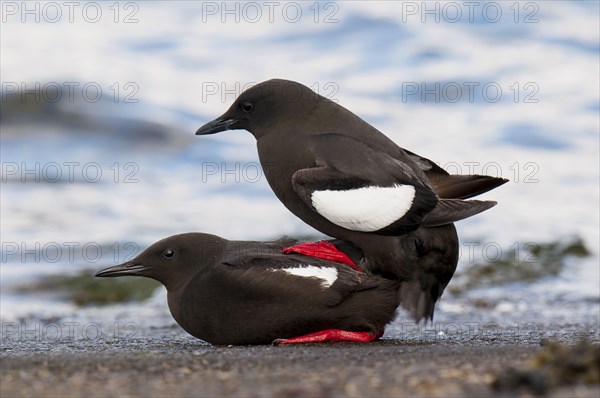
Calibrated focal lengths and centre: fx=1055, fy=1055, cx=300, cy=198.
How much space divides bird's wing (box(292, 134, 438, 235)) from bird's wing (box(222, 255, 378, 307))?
0.32 meters

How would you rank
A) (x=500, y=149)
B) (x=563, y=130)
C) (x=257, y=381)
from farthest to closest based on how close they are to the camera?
1. (x=563, y=130)
2. (x=500, y=149)
3. (x=257, y=381)

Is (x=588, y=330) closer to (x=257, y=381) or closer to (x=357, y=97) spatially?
(x=257, y=381)

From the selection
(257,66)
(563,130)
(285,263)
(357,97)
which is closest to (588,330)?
(285,263)

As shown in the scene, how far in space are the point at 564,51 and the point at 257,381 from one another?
746 inches

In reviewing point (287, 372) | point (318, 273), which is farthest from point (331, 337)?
point (287, 372)

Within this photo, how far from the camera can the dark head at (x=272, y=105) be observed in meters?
7.08

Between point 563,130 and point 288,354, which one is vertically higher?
point 563,130

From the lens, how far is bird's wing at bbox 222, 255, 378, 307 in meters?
6.53

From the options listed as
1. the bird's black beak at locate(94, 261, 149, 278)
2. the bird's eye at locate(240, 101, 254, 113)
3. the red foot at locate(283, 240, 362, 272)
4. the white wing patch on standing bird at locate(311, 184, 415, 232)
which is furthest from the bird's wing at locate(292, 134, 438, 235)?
the bird's black beak at locate(94, 261, 149, 278)

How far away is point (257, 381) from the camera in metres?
4.42

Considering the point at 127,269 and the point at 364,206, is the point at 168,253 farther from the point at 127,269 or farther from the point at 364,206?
the point at 364,206

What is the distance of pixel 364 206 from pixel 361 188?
0.49 feet

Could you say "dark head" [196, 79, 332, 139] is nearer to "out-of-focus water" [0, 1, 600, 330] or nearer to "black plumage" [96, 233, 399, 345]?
"black plumage" [96, 233, 399, 345]

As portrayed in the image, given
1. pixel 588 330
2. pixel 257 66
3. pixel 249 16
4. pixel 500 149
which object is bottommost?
pixel 588 330
